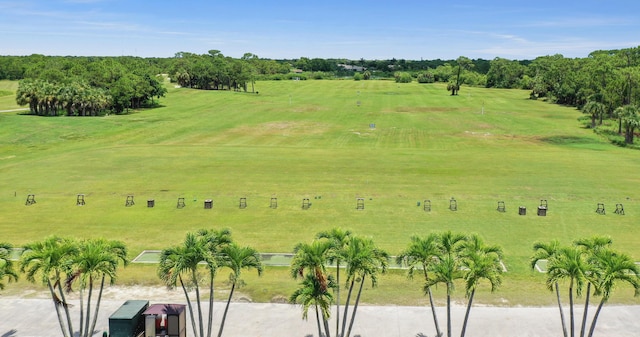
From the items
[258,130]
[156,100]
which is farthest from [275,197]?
[156,100]

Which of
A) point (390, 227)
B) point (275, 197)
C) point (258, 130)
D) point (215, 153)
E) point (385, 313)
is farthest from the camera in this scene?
point (258, 130)

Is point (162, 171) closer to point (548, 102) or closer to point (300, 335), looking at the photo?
point (300, 335)

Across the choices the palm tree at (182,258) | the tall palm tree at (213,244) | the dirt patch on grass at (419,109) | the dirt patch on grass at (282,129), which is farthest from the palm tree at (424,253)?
the dirt patch on grass at (419,109)

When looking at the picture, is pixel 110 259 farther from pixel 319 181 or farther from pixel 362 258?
pixel 319 181

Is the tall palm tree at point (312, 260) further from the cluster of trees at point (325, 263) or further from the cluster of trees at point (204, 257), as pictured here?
the cluster of trees at point (204, 257)

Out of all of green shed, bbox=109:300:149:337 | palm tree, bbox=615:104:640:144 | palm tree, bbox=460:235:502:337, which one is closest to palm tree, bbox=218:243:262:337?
green shed, bbox=109:300:149:337
